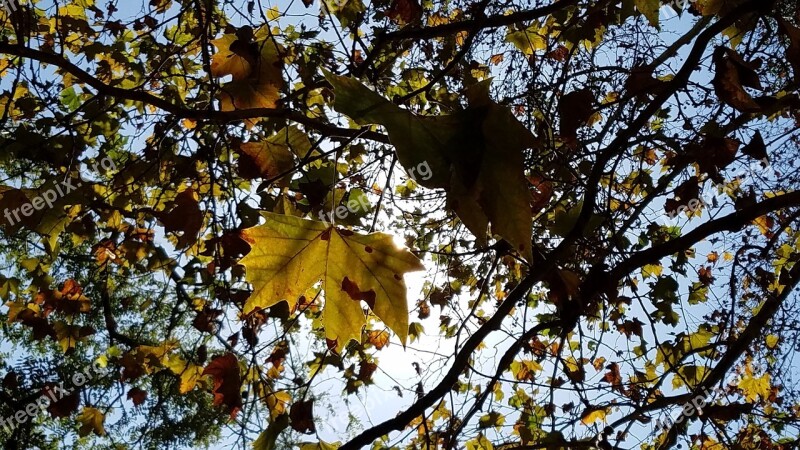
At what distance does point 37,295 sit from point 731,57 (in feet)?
12.7

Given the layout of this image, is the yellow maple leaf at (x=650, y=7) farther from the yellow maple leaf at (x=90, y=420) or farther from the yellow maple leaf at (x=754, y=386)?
the yellow maple leaf at (x=90, y=420)

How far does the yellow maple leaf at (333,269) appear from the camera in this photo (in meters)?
1.22

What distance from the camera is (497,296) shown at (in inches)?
174

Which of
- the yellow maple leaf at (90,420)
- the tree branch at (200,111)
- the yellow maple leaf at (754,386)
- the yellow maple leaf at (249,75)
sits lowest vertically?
the yellow maple leaf at (754,386)

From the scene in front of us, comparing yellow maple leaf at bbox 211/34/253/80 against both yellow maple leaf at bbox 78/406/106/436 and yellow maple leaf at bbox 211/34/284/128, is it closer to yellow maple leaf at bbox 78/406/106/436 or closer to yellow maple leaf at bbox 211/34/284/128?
yellow maple leaf at bbox 211/34/284/128

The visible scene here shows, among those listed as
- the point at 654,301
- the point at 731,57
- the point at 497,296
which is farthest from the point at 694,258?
the point at 731,57

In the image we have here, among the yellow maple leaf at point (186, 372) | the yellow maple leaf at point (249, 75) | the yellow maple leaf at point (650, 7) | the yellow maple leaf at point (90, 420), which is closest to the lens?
the yellow maple leaf at point (249, 75)

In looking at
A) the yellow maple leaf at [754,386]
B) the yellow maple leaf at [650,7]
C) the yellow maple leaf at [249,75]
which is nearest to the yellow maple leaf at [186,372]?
the yellow maple leaf at [249,75]

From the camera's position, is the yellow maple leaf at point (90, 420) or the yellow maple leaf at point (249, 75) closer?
the yellow maple leaf at point (249, 75)

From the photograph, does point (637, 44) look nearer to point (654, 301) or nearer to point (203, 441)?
point (654, 301)

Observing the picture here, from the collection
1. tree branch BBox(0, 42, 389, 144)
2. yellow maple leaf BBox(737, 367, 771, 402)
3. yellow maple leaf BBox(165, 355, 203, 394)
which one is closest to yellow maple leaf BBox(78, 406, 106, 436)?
yellow maple leaf BBox(165, 355, 203, 394)

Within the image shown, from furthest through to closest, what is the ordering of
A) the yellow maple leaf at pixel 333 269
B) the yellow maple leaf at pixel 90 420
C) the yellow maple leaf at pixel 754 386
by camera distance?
1. the yellow maple leaf at pixel 754 386
2. the yellow maple leaf at pixel 90 420
3. the yellow maple leaf at pixel 333 269

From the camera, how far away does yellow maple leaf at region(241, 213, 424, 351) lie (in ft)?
4.00

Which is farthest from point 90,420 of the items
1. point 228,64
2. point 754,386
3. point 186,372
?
point 754,386
